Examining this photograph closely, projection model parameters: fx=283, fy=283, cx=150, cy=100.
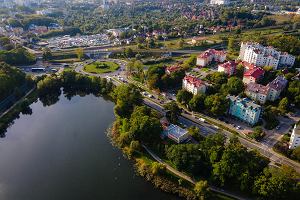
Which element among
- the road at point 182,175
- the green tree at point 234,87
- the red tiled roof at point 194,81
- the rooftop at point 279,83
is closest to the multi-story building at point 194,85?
the red tiled roof at point 194,81

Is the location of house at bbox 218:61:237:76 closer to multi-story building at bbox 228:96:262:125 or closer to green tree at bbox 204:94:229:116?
multi-story building at bbox 228:96:262:125

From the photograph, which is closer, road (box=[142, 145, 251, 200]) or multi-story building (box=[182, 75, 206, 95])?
road (box=[142, 145, 251, 200])

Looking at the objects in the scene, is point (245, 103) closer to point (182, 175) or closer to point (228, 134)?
point (228, 134)

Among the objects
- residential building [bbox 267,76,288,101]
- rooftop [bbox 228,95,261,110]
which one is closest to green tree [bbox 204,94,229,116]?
rooftop [bbox 228,95,261,110]

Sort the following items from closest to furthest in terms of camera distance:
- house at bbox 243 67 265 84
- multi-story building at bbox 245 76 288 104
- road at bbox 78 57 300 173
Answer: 1. road at bbox 78 57 300 173
2. multi-story building at bbox 245 76 288 104
3. house at bbox 243 67 265 84

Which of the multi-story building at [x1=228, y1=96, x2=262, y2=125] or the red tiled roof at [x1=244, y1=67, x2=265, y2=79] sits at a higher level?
the red tiled roof at [x1=244, y1=67, x2=265, y2=79]

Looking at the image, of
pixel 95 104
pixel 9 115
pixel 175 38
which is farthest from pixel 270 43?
pixel 9 115

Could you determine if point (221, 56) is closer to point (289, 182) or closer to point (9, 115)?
point (289, 182)
